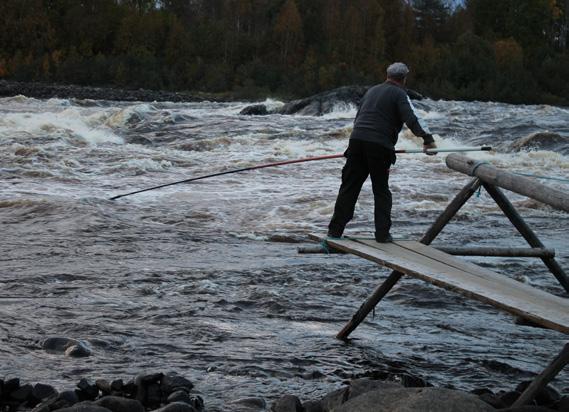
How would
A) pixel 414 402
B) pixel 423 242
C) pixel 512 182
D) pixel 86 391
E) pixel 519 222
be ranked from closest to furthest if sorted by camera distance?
pixel 414 402, pixel 86 391, pixel 512 182, pixel 519 222, pixel 423 242

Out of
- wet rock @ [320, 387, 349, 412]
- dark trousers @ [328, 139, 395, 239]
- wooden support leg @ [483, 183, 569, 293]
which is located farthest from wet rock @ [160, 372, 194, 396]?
wooden support leg @ [483, 183, 569, 293]

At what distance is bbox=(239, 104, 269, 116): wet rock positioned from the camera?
35800 millimetres

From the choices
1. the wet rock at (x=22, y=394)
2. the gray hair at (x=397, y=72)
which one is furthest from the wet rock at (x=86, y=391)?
the gray hair at (x=397, y=72)

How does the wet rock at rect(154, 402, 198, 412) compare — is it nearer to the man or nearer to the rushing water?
the rushing water

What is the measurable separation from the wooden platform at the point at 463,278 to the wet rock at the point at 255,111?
28139mm

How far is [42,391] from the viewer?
620cm

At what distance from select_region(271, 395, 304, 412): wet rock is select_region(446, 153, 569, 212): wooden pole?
2091 mm

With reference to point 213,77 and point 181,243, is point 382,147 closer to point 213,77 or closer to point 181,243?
point 181,243

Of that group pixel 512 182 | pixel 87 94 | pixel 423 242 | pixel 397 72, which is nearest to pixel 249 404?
pixel 423 242

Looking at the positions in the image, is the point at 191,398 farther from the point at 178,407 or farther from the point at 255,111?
the point at 255,111

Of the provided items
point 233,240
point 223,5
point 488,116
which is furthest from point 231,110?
point 223,5

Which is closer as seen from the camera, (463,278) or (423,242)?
(463,278)

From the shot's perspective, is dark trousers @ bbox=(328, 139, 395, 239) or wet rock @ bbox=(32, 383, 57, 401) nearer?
wet rock @ bbox=(32, 383, 57, 401)

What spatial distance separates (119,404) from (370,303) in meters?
2.50
